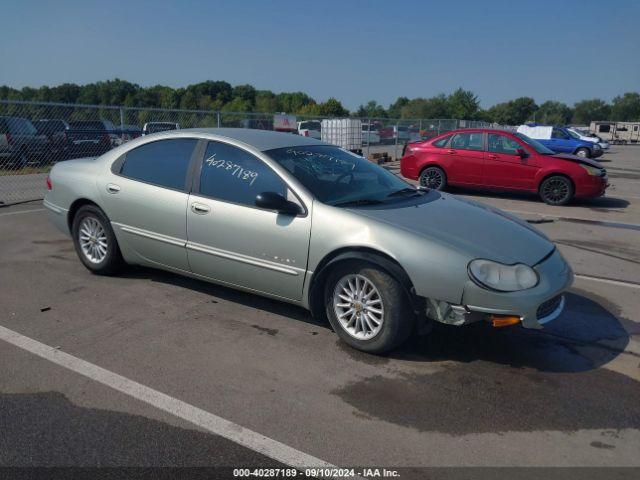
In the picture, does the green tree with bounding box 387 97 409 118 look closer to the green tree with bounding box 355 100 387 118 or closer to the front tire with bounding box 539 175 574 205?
the green tree with bounding box 355 100 387 118

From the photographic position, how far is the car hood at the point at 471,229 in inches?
148

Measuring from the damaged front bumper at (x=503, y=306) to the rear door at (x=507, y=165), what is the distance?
813 cm

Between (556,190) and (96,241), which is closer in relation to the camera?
(96,241)

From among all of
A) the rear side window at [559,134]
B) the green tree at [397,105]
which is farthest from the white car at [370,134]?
the green tree at [397,105]

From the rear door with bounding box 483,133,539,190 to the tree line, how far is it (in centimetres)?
2897

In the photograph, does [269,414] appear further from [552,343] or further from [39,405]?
[552,343]

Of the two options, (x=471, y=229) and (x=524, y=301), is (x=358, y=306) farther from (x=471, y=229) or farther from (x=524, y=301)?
(x=524, y=301)

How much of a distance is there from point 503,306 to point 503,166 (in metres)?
8.59

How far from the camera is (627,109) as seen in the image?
375 ft

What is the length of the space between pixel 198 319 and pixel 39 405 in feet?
5.01

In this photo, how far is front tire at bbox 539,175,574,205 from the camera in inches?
433

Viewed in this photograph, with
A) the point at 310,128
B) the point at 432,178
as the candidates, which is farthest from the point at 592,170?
the point at 310,128

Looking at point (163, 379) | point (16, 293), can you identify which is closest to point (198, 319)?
point (163, 379)

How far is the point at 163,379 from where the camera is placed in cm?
353
